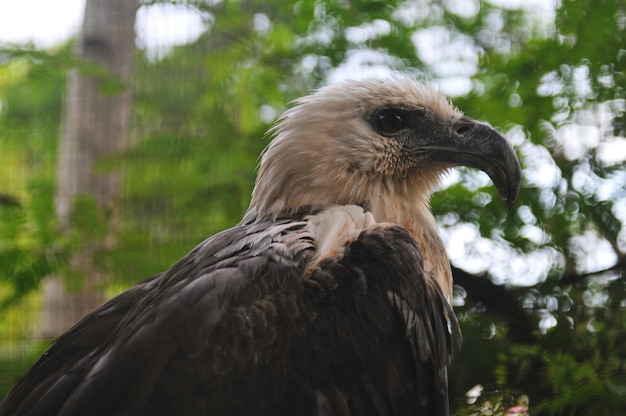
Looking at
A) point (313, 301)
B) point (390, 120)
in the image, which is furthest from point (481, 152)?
point (313, 301)

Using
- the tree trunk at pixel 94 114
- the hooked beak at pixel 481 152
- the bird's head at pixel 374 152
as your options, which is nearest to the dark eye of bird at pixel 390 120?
the bird's head at pixel 374 152

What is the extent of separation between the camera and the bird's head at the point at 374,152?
2840mm

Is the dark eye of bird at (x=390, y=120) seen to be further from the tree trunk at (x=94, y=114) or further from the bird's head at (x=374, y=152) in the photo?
the tree trunk at (x=94, y=114)

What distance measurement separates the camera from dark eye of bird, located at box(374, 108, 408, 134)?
2926mm

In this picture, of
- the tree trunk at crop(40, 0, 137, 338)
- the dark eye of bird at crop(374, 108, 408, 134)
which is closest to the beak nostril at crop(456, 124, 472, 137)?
the dark eye of bird at crop(374, 108, 408, 134)

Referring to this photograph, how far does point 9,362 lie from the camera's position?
14.0 feet

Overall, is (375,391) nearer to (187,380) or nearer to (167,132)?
(187,380)

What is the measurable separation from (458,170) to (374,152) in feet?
4.35

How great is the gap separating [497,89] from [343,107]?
144 centimetres

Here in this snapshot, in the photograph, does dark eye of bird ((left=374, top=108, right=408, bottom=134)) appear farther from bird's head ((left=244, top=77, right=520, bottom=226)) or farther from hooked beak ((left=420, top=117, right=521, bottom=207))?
hooked beak ((left=420, top=117, right=521, bottom=207))

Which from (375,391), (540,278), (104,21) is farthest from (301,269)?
(104,21)

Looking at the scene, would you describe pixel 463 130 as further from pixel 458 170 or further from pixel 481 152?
pixel 458 170

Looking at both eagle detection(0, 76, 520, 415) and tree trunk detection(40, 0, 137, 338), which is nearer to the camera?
eagle detection(0, 76, 520, 415)

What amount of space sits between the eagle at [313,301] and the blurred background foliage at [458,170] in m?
0.60
